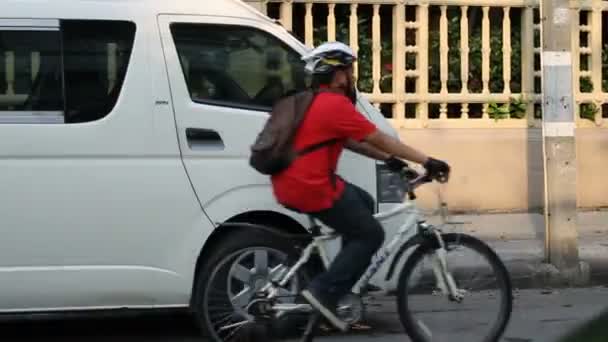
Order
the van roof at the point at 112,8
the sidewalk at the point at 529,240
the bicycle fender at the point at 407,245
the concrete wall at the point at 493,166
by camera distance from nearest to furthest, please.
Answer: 1. the bicycle fender at the point at 407,245
2. the van roof at the point at 112,8
3. the sidewalk at the point at 529,240
4. the concrete wall at the point at 493,166

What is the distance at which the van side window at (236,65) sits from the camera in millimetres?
6184

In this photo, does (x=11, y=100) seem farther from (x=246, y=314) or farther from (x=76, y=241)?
(x=246, y=314)

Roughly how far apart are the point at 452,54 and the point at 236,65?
486cm

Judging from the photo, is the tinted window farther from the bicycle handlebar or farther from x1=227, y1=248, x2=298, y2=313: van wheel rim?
the bicycle handlebar

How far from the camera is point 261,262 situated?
5.77 metres

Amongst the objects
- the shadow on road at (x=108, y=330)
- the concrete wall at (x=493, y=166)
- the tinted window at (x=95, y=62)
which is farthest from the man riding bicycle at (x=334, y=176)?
the concrete wall at (x=493, y=166)

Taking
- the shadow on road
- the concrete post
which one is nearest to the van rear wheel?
the shadow on road

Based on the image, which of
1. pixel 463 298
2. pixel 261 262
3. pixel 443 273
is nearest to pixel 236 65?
pixel 261 262

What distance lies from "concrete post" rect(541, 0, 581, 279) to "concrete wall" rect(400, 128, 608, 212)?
2.25 m

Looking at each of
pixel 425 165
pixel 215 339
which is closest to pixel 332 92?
pixel 425 165

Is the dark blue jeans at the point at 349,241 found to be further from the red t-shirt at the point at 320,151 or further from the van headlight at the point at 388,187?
the van headlight at the point at 388,187

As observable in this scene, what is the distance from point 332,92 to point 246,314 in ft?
4.07

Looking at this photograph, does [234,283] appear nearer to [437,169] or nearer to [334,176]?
[334,176]

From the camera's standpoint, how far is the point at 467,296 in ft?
18.4
